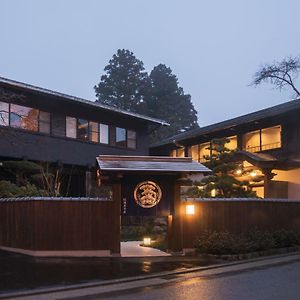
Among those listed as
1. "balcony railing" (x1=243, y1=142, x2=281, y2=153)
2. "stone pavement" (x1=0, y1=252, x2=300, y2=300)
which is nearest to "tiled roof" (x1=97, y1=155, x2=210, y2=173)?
"stone pavement" (x1=0, y1=252, x2=300, y2=300)

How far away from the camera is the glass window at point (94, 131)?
32.4 m

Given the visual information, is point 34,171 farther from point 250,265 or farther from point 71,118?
point 250,265

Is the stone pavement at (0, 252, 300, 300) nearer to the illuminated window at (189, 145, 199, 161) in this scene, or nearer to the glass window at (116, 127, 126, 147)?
the glass window at (116, 127, 126, 147)

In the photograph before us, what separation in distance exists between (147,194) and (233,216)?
11.5 feet

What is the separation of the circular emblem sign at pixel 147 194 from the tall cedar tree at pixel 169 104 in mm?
46387

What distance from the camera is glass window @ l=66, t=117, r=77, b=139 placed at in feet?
102

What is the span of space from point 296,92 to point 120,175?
23966 millimetres

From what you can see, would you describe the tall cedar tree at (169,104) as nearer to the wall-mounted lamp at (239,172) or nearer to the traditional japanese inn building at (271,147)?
the traditional japanese inn building at (271,147)

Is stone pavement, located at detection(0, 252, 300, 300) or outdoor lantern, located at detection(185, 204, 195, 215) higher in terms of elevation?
outdoor lantern, located at detection(185, 204, 195, 215)

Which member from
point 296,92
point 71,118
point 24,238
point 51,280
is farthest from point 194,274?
point 296,92

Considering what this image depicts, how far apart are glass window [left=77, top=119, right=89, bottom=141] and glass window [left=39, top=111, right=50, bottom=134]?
94.4 inches

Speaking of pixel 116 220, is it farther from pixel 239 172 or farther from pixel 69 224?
pixel 239 172

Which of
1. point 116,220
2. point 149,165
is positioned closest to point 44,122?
point 149,165

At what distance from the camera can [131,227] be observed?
80.8 feet
